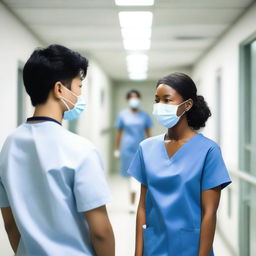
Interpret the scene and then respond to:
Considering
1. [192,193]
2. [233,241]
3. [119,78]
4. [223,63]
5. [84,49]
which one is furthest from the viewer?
[119,78]

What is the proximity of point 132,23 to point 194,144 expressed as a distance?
2.27 metres

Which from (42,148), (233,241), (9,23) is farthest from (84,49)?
(42,148)

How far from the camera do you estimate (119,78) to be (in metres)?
8.96

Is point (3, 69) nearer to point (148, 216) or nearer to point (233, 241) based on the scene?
point (148, 216)

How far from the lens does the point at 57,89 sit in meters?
1.11

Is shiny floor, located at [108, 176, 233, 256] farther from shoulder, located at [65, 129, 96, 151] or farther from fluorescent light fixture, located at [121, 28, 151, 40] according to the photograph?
shoulder, located at [65, 129, 96, 151]

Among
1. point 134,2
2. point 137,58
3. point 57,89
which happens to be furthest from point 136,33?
point 57,89

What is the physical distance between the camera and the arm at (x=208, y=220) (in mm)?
1395

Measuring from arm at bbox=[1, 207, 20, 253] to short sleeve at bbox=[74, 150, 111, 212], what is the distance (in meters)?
0.29

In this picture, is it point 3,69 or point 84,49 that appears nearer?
point 3,69

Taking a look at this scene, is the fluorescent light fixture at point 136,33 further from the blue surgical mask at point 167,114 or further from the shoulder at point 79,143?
the shoulder at point 79,143

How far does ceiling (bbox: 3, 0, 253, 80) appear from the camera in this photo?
295 cm

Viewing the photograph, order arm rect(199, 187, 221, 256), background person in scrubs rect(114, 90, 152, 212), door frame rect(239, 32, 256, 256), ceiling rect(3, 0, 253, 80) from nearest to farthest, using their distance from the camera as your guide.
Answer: arm rect(199, 187, 221, 256) → ceiling rect(3, 0, 253, 80) → door frame rect(239, 32, 256, 256) → background person in scrubs rect(114, 90, 152, 212)

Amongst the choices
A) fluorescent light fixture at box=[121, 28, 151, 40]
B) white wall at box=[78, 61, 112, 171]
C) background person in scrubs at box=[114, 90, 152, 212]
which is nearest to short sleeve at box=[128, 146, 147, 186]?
fluorescent light fixture at box=[121, 28, 151, 40]
